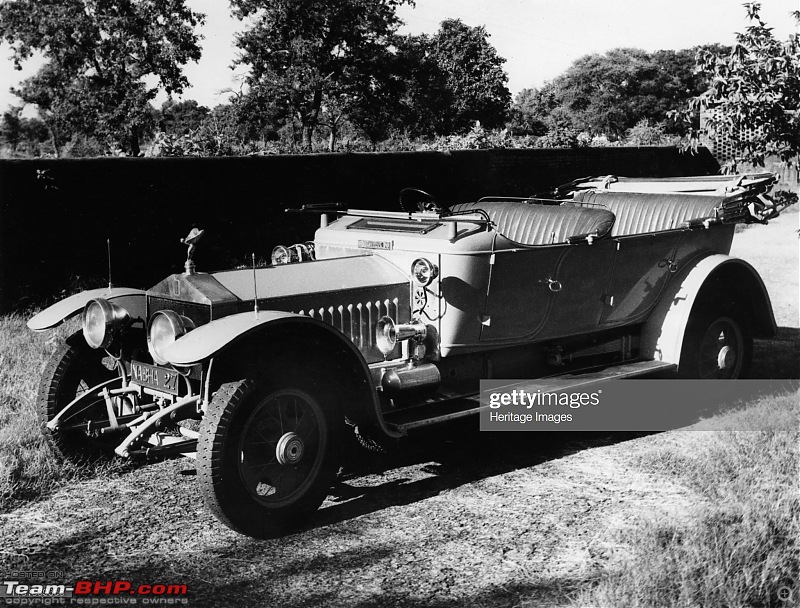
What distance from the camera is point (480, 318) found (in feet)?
15.7

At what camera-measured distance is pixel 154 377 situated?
424 centimetres

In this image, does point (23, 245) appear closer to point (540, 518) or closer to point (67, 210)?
point (67, 210)

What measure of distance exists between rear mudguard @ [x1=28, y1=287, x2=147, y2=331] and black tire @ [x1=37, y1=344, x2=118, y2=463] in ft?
0.57

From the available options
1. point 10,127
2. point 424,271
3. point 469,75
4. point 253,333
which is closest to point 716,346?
point 424,271

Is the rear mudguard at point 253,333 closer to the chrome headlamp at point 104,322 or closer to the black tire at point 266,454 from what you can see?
the black tire at point 266,454

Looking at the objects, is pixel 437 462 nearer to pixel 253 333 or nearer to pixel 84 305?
pixel 253 333

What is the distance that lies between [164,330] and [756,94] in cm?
405

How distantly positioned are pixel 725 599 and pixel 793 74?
3.81 m

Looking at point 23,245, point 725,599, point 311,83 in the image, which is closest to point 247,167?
point 23,245

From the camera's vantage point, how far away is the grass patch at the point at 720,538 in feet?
10.1

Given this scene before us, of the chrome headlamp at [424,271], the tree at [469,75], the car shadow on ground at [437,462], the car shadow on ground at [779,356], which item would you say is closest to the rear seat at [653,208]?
the car shadow on ground at [779,356]

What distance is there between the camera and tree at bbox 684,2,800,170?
217 inches

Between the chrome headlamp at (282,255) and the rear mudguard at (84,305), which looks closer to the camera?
the rear mudguard at (84,305)

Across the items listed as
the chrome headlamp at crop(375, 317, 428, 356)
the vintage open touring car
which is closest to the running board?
the vintage open touring car
